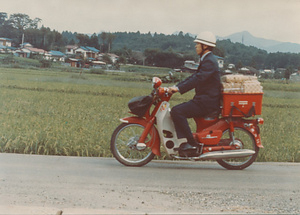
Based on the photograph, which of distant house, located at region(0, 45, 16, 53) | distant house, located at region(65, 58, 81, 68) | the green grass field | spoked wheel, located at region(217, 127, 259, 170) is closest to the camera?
spoked wheel, located at region(217, 127, 259, 170)

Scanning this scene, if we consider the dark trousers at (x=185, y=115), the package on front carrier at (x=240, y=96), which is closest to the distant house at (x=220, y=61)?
the package on front carrier at (x=240, y=96)

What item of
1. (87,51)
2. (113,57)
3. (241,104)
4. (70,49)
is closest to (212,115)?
(241,104)

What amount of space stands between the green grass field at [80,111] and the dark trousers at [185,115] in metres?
0.49

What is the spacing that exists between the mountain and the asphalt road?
5.82 ft

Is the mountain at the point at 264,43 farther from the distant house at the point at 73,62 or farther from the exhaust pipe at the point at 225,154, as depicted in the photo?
the distant house at the point at 73,62

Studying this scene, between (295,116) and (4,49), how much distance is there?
438 centimetres

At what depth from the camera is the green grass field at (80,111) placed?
5.14 metres

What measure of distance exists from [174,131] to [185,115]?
24cm

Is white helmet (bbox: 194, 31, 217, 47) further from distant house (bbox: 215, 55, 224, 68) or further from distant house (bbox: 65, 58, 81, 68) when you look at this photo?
distant house (bbox: 65, 58, 81, 68)

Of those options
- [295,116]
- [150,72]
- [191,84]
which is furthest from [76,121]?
[295,116]

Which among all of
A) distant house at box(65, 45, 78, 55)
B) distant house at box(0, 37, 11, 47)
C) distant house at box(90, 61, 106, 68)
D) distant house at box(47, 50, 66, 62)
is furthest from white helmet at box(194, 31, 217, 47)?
distant house at box(0, 37, 11, 47)

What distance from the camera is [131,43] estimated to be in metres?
5.41

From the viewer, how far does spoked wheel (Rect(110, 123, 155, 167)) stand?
179 inches

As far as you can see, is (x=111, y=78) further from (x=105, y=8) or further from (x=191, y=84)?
(x=191, y=84)
